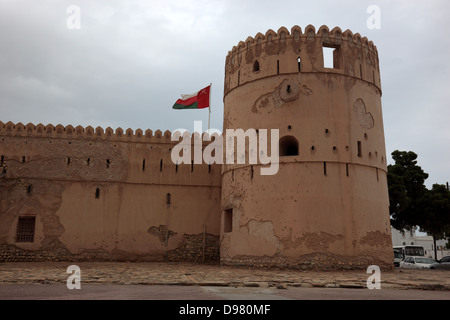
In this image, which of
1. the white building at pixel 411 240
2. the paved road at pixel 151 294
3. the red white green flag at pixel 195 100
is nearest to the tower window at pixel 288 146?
the red white green flag at pixel 195 100

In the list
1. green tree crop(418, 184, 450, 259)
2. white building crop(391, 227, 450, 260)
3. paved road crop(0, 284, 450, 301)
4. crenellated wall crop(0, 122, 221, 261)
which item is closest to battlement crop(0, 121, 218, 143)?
crenellated wall crop(0, 122, 221, 261)

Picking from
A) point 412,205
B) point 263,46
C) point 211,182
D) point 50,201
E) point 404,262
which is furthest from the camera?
point 412,205

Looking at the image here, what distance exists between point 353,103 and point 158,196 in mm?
8356

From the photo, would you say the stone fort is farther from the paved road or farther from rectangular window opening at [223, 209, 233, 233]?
the paved road

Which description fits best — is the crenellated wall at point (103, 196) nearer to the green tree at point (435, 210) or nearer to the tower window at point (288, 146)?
the tower window at point (288, 146)

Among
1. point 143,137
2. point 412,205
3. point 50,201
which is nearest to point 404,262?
point 412,205

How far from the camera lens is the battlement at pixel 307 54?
13.8m

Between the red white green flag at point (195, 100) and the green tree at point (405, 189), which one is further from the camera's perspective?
the green tree at point (405, 189)

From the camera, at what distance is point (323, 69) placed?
45.0ft

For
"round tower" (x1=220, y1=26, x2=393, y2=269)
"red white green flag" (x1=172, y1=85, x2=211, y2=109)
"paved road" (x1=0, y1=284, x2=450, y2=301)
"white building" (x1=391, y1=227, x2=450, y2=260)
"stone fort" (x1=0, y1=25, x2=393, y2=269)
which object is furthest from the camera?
"white building" (x1=391, y1=227, x2=450, y2=260)

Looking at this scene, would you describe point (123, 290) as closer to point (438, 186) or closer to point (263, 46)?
point (263, 46)

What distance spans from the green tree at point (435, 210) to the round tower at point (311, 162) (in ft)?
29.8

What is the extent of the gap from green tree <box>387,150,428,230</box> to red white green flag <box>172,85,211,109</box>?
10.8m

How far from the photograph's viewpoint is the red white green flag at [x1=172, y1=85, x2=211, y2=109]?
61.5ft
